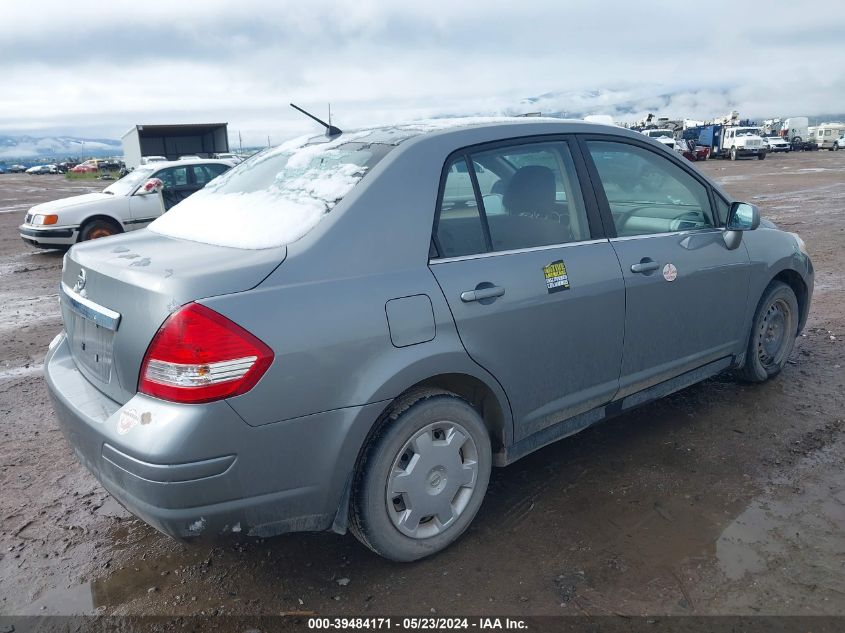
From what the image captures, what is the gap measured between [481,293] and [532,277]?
0.31m

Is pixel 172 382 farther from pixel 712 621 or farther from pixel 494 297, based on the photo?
pixel 712 621

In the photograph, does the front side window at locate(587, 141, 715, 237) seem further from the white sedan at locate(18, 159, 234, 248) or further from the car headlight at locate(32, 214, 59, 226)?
the car headlight at locate(32, 214, 59, 226)

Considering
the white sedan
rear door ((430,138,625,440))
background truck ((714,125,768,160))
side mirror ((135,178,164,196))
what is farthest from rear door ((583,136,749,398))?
background truck ((714,125,768,160))

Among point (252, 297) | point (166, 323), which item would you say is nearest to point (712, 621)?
point (252, 297)

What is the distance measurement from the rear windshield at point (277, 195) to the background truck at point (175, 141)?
25175 millimetres

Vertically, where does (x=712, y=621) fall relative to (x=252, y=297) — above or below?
below

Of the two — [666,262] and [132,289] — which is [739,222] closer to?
[666,262]

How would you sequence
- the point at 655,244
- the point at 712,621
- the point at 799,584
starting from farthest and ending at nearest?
the point at 655,244 → the point at 799,584 → the point at 712,621

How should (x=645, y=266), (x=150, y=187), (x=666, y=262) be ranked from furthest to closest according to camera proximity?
1. (x=150, y=187)
2. (x=666, y=262)
3. (x=645, y=266)

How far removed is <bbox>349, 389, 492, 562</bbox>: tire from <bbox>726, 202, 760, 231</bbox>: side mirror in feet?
6.80

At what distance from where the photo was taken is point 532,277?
2.91 m

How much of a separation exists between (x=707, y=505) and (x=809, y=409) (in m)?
1.48

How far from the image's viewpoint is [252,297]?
2.26m

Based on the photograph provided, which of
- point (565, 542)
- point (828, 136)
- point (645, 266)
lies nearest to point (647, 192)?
point (645, 266)
